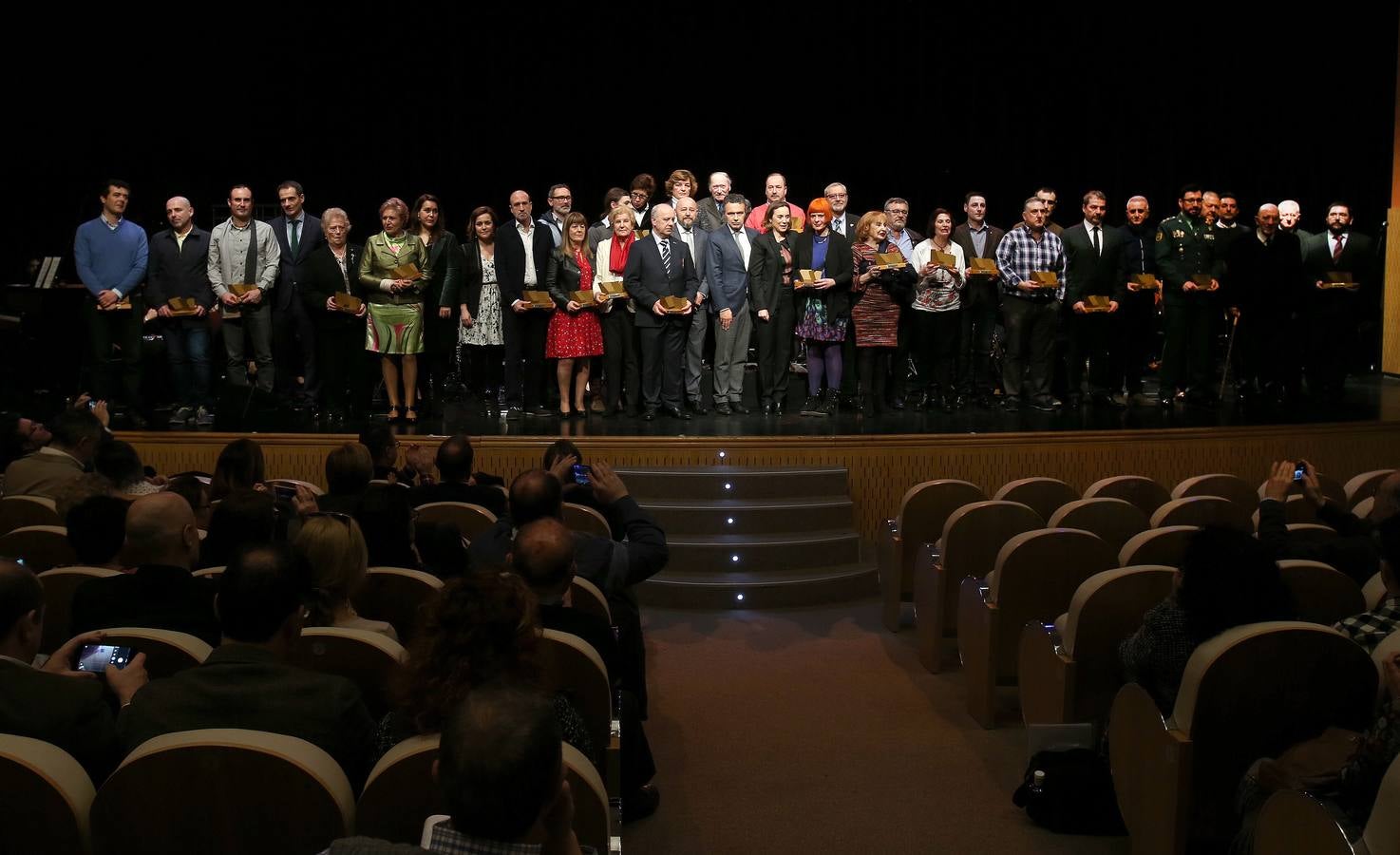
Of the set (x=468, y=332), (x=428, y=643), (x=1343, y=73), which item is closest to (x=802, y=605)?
(x=468, y=332)

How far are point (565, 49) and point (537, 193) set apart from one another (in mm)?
1318

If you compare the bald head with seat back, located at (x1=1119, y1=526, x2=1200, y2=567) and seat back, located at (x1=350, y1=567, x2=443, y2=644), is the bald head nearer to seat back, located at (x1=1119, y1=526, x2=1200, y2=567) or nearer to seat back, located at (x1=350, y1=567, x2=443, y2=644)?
seat back, located at (x1=350, y1=567, x2=443, y2=644)

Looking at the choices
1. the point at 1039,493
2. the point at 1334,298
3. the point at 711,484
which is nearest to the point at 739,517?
the point at 711,484

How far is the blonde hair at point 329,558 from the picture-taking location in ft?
9.69

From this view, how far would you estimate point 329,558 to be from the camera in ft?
9.73

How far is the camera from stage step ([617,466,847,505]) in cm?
672

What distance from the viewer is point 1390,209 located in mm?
10977

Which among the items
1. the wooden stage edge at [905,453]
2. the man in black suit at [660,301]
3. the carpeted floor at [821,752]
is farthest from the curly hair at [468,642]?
the man in black suit at [660,301]

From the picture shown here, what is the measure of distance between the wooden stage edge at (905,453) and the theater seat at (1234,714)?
4.16 metres

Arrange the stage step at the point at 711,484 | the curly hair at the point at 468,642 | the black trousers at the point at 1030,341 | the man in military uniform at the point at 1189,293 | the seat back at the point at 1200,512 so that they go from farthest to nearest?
the man in military uniform at the point at 1189,293 < the black trousers at the point at 1030,341 < the stage step at the point at 711,484 < the seat back at the point at 1200,512 < the curly hair at the point at 468,642

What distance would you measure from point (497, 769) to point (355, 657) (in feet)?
3.49

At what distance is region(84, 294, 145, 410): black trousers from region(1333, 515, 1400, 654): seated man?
6.94 m

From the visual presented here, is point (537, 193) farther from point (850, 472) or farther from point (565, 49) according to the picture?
point (850, 472)

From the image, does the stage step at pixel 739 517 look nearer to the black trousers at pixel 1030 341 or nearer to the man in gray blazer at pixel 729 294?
the man in gray blazer at pixel 729 294
